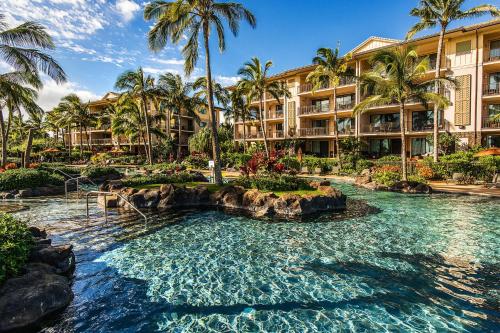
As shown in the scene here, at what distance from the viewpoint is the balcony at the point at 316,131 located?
119ft

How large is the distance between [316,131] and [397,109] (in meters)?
9.20

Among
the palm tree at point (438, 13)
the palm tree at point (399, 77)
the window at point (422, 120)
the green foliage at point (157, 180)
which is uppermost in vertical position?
the palm tree at point (438, 13)

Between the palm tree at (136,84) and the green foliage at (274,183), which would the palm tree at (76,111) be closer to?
the palm tree at (136,84)

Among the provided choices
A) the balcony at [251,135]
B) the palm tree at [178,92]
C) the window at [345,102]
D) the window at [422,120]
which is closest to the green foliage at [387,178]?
the window at [422,120]

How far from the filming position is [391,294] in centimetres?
642

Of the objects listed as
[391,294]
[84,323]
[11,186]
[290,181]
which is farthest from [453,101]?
[11,186]

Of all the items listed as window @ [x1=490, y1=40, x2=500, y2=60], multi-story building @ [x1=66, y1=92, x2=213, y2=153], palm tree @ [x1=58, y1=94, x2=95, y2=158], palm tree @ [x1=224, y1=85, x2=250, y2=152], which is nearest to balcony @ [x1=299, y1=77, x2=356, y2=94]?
palm tree @ [x1=224, y1=85, x2=250, y2=152]

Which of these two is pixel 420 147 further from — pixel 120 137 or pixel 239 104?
pixel 120 137

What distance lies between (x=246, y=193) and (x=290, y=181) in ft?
9.70

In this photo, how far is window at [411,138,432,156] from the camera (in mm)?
30344

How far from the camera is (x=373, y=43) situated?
34.5m

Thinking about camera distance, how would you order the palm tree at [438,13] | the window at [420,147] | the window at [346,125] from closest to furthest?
the palm tree at [438,13]
the window at [420,147]
the window at [346,125]

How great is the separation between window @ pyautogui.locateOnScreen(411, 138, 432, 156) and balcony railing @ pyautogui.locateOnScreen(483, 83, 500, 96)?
633 centimetres

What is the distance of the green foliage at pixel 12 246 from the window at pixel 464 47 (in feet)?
112
